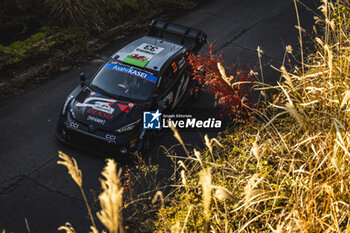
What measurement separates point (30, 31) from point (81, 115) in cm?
659

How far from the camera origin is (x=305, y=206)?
4.74 m

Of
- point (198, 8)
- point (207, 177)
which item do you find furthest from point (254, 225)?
point (198, 8)

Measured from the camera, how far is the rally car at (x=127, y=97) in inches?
330

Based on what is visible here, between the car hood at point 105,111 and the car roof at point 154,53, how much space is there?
107 cm

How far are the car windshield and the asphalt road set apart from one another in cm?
135

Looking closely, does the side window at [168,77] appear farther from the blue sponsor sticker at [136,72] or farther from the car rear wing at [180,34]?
the car rear wing at [180,34]

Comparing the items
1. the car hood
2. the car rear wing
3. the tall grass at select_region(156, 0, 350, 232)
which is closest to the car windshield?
the car hood

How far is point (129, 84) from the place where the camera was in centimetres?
897

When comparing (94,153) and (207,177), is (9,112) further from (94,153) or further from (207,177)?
(207,177)

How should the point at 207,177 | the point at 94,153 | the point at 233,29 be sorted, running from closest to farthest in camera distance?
1. the point at 207,177
2. the point at 94,153
3. the point at 233,29

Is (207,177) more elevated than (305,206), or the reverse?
(207,177)

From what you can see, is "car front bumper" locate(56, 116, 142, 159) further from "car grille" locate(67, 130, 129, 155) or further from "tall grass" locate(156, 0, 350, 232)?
"tall grass" locate(156, 0, 350, 232)

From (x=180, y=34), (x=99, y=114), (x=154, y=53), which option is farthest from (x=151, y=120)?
(x=180, y=34)

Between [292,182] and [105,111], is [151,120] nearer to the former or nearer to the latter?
[105,111]
